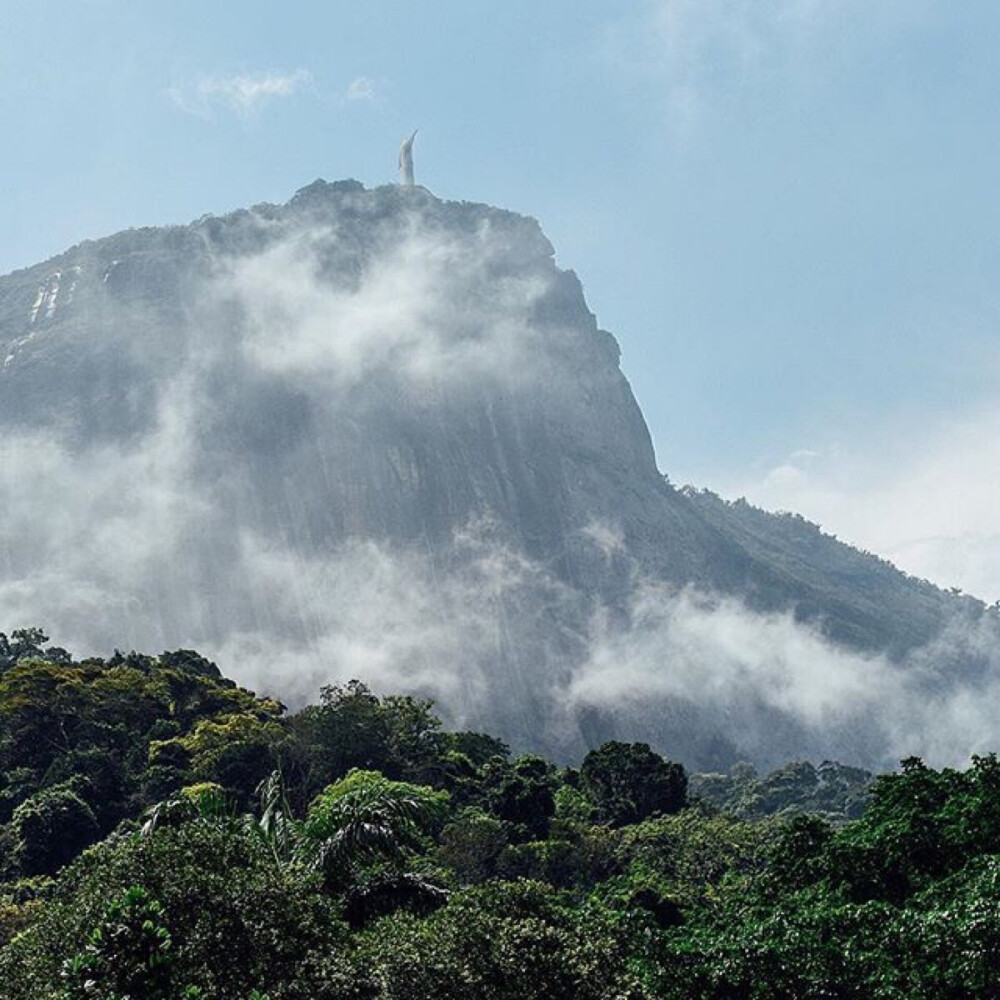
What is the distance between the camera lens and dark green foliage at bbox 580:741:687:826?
2464 inches

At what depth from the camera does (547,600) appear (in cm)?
19075

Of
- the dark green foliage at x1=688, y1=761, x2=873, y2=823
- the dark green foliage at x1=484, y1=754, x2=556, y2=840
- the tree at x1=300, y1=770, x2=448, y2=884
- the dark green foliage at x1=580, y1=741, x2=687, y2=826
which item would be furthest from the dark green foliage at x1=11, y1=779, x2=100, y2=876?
the dark green foliage at x1=688, y1=761, x2=873, y2=823

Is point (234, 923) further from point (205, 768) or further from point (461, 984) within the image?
point (205, 768)

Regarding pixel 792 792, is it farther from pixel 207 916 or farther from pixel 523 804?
pixel 207 916

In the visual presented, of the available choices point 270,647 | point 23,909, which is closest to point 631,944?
point 23,909

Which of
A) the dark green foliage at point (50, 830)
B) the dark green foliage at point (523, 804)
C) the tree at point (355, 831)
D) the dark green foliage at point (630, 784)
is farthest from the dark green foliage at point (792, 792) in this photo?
the tree at point (355, 831)

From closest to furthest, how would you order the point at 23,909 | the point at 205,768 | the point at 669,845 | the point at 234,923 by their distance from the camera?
the point at 234,923 → the point at 23,909 → the point at 669,845 → the point at 205,768

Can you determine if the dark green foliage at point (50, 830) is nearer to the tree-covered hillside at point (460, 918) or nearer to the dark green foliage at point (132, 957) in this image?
the tree-covered hillside at point (460, 918)

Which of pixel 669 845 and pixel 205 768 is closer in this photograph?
pixel 669 845

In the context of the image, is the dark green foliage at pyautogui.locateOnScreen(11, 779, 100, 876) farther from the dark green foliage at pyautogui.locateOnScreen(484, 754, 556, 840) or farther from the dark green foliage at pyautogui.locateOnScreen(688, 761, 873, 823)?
the dark green foliage at pyautogui.locateOnScreen(688, 761, 873, 823)

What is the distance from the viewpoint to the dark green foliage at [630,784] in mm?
62594

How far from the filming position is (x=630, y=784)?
211ft

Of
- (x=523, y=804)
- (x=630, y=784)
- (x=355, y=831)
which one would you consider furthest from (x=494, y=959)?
(x=630, y=784)

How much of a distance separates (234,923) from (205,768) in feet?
124
